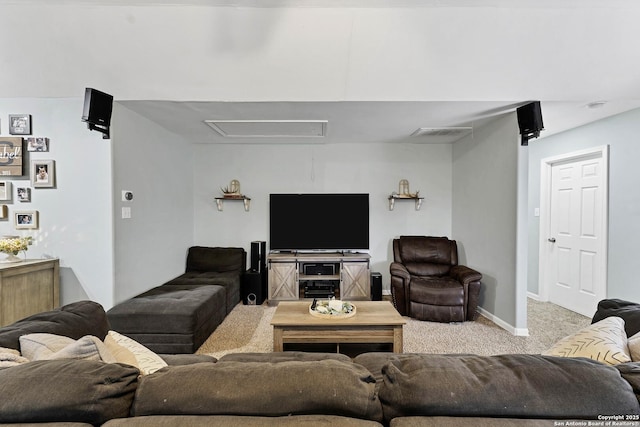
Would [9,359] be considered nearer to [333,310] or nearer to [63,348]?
[63,348]

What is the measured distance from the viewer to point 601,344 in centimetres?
114

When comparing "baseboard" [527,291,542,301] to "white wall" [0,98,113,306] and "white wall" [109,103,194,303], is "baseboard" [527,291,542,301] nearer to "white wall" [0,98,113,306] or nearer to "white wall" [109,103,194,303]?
"white wall" [109,103,194,303]

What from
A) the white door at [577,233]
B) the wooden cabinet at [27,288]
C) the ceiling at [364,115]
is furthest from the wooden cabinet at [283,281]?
the white door at [577,233]

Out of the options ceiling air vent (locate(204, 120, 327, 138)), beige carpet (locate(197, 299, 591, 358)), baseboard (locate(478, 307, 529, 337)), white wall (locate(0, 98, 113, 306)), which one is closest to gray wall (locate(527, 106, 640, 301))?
beige carpet (locate(197, 299, 591, 358))

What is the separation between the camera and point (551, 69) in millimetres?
2666

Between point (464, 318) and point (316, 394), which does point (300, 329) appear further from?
point (464, 318)

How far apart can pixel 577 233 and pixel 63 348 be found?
5259mm

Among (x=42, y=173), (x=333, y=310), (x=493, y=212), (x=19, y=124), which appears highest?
(x=19, y=124)

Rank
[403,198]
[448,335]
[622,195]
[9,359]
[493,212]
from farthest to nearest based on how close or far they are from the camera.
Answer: [403,198], [493,212], [622,195], [448,335], [9,359]

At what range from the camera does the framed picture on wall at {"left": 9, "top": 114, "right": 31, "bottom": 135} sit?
281 cm

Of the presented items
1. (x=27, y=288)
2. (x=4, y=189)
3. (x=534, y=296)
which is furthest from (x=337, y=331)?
(x=534, y=296)

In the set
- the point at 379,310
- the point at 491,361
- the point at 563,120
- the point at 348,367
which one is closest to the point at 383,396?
the point at 348,367

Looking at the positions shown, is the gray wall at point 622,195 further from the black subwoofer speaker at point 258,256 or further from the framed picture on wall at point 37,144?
the framed picture on wall at point 37,144

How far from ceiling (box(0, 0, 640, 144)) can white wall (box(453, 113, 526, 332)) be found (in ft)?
1.55
